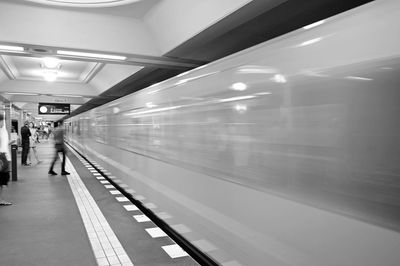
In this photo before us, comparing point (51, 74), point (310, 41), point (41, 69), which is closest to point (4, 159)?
point (310, 41)

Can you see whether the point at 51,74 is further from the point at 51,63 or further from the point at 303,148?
the point at 303,148

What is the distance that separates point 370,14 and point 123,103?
23.5ft

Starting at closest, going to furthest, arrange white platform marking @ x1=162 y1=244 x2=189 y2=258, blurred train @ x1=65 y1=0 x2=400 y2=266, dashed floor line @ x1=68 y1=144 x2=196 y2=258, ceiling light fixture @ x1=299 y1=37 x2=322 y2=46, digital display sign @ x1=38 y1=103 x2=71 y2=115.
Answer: blurred train @ x1=65 y1=0 x2=400 y2=266
ceiling light fixture @ x1=299 y1=37 x2=322 y2=46
white platform marking @ x1=162 y1=244 x2=189 y2=258
dashed floor line @ x1=68 y1=144 x2=196 y2=258
digital display sign @ x1=38 y1=103 x2=71 y2=115

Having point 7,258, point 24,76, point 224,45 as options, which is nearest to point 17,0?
point 224,45

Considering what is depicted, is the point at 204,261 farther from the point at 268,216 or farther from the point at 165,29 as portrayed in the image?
the point at 165,29

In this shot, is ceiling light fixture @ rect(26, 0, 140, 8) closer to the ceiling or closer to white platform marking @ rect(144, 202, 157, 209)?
the ceiling

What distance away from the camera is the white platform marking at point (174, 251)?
3966mm

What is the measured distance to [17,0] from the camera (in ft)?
18.8

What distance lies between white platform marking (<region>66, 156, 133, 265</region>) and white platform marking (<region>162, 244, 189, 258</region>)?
0.50m

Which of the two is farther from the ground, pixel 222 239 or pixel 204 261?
pixel 222 239

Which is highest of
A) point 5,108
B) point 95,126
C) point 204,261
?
point 5,108

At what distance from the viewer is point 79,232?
487 cm

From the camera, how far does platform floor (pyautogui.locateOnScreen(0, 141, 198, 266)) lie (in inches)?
154

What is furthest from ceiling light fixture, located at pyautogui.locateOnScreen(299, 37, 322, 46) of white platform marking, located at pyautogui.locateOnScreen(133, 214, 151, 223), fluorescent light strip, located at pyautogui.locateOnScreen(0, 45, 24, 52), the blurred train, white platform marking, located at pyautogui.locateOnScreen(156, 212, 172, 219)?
fluorescent light strip, located at pyautogui.locateOnScreen(0, 45, 24, 52)
